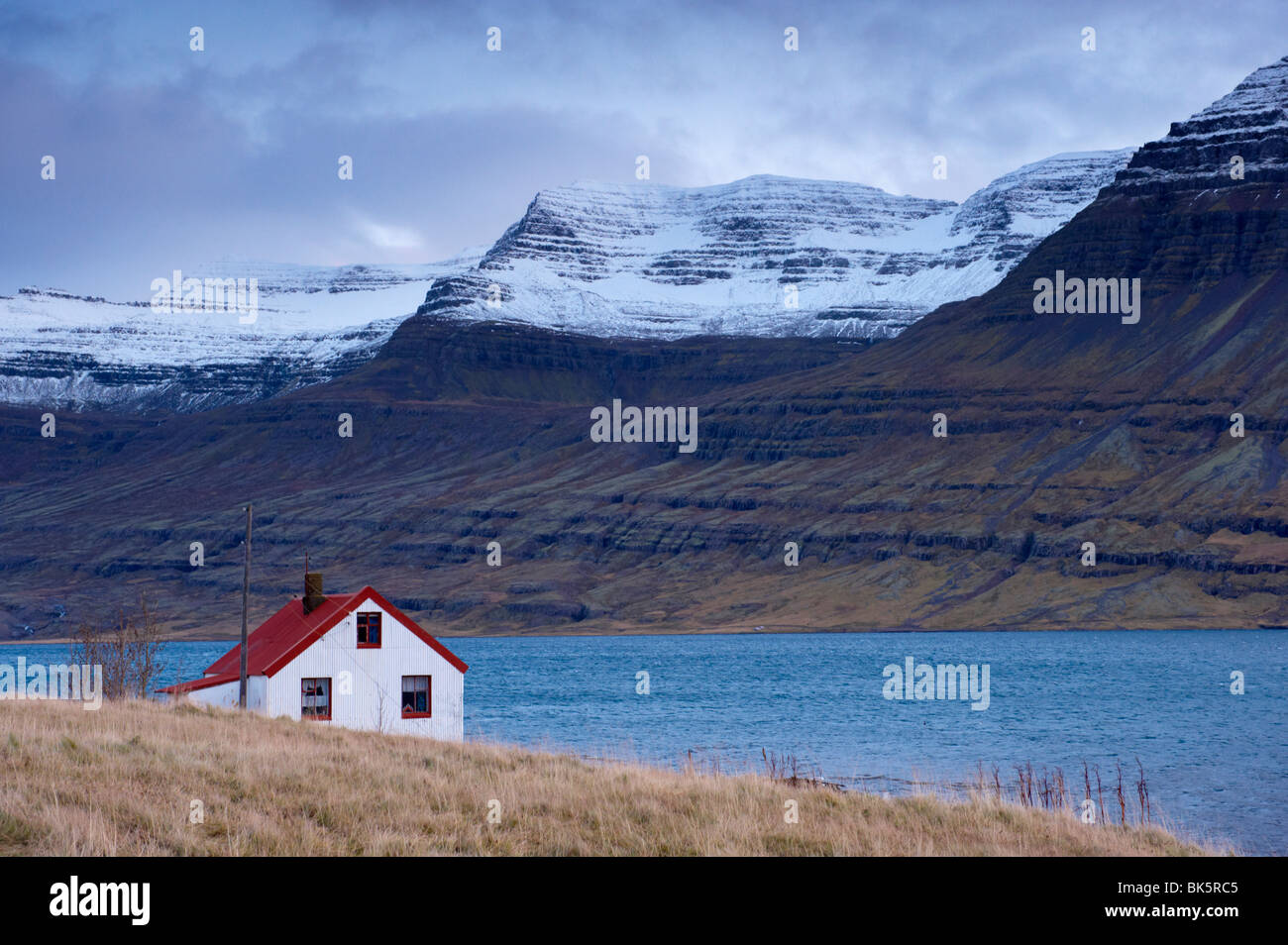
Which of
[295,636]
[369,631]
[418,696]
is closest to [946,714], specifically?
[418,696]

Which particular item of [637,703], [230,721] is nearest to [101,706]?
[230,721]

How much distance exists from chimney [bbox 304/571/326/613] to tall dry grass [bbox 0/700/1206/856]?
19.9m

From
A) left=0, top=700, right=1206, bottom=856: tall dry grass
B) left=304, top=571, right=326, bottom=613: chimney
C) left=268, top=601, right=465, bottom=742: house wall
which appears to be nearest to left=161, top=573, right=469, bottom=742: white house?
left=268, top=601, right=465, bottom=742: house wall

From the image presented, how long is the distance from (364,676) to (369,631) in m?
1.32

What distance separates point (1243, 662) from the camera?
12394cm

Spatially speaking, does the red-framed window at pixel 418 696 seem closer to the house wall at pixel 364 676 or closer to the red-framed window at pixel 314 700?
the house wall at pixel 364 676

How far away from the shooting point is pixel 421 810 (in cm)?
2072

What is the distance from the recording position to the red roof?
43.4 metres

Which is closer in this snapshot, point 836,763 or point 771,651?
point 836,763

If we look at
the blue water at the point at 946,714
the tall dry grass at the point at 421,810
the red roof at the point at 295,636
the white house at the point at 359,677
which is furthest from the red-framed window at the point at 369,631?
the tall dry grass at the point at 421,810

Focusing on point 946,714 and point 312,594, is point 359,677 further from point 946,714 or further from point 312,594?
point 946,714
